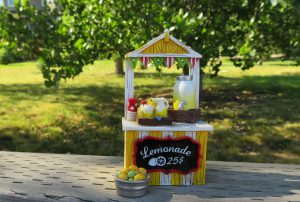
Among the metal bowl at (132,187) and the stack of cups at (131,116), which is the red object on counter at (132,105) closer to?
the stack of cups at (131,116)

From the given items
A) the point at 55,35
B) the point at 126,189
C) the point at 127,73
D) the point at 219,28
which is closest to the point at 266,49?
the point at 219,28

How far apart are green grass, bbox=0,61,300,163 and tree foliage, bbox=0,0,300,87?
1.83 ft

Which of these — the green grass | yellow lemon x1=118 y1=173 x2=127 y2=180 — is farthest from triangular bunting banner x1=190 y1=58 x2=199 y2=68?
the green grass

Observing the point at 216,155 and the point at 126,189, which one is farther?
the point at 216,155

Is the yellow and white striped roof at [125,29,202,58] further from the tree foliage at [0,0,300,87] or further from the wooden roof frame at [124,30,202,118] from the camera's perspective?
the tree foliage at [0,0,300,87]

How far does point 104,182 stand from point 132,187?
1.92ft

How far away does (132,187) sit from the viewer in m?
3.56

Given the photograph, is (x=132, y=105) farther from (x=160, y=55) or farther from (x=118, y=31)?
(x=118, y=31)

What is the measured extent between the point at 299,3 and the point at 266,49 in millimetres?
1031

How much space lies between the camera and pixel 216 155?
20.3 feet

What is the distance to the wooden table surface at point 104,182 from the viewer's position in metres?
3.65

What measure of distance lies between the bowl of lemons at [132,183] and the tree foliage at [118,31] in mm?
3044

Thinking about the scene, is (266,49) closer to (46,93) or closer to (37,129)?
(37,129)

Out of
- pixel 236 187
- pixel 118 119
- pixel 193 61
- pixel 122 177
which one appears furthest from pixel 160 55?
pixel 118 119
